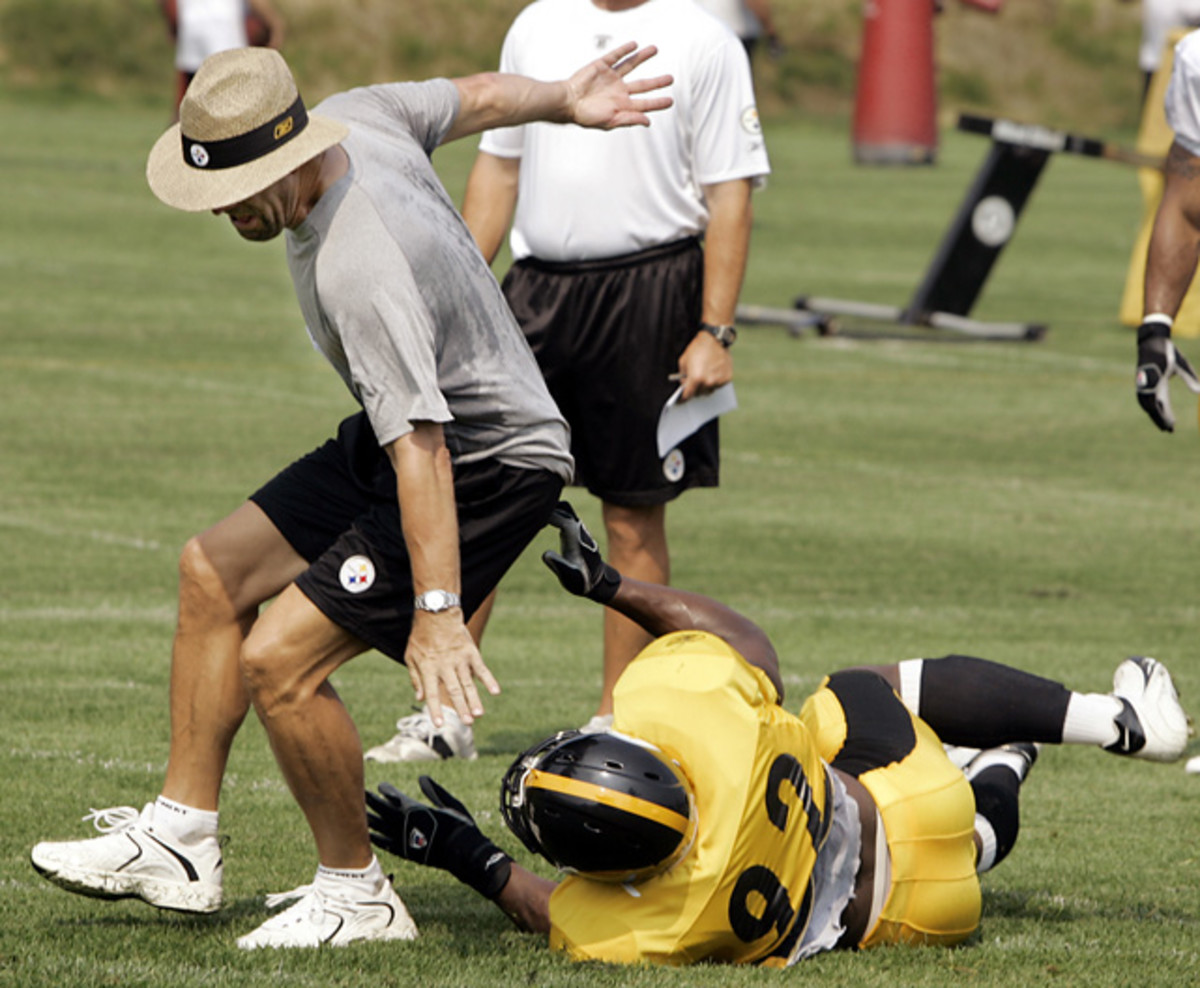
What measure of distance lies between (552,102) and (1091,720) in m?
1.92

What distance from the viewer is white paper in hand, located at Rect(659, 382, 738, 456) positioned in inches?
288

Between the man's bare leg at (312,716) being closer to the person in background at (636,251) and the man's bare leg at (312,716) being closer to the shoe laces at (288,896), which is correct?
the shoe laces at (288,896)

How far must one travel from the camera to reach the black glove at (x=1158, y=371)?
22.3ft

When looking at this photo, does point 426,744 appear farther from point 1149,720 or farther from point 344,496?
point 1149,720

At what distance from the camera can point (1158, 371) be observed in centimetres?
682

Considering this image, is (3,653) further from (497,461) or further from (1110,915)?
(1110,915)

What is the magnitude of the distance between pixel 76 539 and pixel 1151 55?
10.1 metres

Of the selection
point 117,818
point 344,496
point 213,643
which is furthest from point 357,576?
point 117,818

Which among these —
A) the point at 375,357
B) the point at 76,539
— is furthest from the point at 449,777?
the point at 76,539

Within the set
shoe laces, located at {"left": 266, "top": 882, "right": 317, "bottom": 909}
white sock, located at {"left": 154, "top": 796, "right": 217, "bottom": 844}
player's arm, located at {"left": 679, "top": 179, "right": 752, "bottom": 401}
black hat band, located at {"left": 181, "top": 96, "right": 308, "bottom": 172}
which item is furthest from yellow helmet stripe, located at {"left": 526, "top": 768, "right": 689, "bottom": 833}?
player's arm, located at {"left": 679, "top": 179, "right": 752, "bottom": 401}

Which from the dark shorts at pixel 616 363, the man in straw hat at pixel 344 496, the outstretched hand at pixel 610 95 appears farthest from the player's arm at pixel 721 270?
the man in straw hat at pixel 344 496

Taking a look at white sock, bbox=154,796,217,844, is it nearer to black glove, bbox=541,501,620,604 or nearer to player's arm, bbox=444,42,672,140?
black glove, bbox=541,501,620,604

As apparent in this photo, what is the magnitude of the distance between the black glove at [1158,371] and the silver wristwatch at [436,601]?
8.94 feet

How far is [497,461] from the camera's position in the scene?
5156mm
